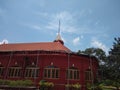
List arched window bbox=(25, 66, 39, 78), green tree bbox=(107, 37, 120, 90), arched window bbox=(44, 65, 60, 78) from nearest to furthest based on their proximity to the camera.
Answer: arched window bbox=(44, 65, 60, 78) → arched window bbox=(25, 66, 39, 78) → green tree bbox=(107, 37, 120, 90)

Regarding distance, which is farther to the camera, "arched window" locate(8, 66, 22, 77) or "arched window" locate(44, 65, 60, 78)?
"arched window" locate(8, 66, 22, 77)

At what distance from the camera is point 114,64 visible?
100ft

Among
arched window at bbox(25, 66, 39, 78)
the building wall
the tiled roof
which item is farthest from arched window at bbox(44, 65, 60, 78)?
the tiled roof

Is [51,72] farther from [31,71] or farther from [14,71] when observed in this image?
[14,71]

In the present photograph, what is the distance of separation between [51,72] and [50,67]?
2.45 feet

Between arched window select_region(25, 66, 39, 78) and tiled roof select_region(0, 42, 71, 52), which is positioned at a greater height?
tiled roof select_region(0, 42, 71, 52)

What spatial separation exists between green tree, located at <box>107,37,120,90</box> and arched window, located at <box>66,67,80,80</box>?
28.4ft

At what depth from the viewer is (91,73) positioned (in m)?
24.9

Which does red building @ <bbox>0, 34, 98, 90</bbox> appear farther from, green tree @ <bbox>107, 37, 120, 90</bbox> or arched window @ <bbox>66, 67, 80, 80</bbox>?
green tree @ <bbox>107, 37, 120, 90</bbox>

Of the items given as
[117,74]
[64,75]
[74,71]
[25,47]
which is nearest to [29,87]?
[64,75]

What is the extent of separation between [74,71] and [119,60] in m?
10.6

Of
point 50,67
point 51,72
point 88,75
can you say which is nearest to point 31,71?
point 50,67

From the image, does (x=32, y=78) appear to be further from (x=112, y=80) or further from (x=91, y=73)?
(x=112, y=80)

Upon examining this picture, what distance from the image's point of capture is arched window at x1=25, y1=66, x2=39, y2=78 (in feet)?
79.1
